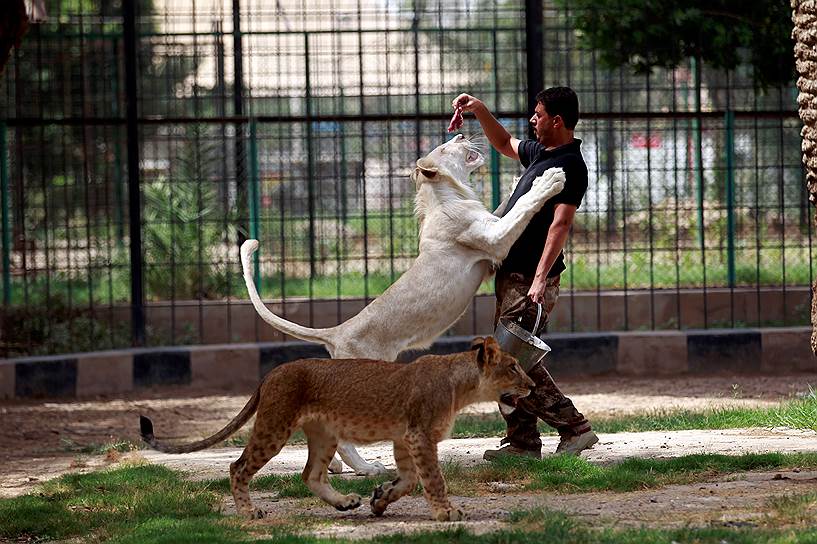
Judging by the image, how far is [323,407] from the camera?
19.0 feet

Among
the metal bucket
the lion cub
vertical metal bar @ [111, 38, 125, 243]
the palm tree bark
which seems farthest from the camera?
vertical metal bar @ [111, 38, 125, 243]

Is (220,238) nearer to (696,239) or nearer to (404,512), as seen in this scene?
(696,239)

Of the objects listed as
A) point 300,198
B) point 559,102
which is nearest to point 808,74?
point 559,102

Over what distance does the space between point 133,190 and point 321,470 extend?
625 cm

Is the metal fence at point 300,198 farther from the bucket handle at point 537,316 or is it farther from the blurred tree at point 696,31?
the bucket handle at point 537,316

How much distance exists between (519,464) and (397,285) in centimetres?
118

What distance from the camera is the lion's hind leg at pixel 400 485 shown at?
229 inches

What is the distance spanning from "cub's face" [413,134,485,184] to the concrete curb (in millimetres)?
3996

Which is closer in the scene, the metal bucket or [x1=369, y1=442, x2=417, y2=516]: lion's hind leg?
[x1=369, y1=442, x2=417, y2=516]: lion's hind leg

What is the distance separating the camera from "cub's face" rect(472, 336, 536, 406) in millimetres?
5789

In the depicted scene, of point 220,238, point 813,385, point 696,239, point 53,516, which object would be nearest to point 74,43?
point 220,238

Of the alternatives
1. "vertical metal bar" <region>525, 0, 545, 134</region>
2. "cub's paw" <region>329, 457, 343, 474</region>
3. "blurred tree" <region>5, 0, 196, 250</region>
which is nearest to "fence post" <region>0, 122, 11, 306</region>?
"blurred tree" <region>5, 0, 196, 250</region>

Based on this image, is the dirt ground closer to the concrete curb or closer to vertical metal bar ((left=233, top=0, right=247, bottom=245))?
the concrete curb

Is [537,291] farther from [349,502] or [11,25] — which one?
[11,25]
